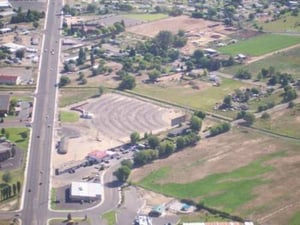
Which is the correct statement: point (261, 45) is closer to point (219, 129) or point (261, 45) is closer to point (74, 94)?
point (219, 129)

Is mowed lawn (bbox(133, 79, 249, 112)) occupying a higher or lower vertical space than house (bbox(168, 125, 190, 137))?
higher

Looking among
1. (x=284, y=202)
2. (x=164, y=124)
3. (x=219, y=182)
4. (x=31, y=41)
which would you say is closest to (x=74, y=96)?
(x=164, y=124)

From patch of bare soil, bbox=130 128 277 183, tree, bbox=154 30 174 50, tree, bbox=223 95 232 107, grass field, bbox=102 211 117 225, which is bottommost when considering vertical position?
grass field, bbox=102 211 117 225

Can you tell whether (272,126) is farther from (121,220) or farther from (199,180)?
(121,220)

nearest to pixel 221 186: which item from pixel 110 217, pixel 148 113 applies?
pixel 110 217

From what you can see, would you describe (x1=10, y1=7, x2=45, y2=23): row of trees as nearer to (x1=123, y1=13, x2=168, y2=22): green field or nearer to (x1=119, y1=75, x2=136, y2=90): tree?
(x1=123, y1=13, x2=168, y2=22): green field

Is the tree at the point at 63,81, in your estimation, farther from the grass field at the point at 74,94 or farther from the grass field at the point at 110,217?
the grass field at the point at 110,217

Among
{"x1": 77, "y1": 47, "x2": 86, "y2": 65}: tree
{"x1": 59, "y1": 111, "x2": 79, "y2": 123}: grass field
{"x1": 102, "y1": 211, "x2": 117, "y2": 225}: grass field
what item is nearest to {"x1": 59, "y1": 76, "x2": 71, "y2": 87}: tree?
{"x1": 77, "y1": 47, "x2": 86, "y2": 65}: tree
